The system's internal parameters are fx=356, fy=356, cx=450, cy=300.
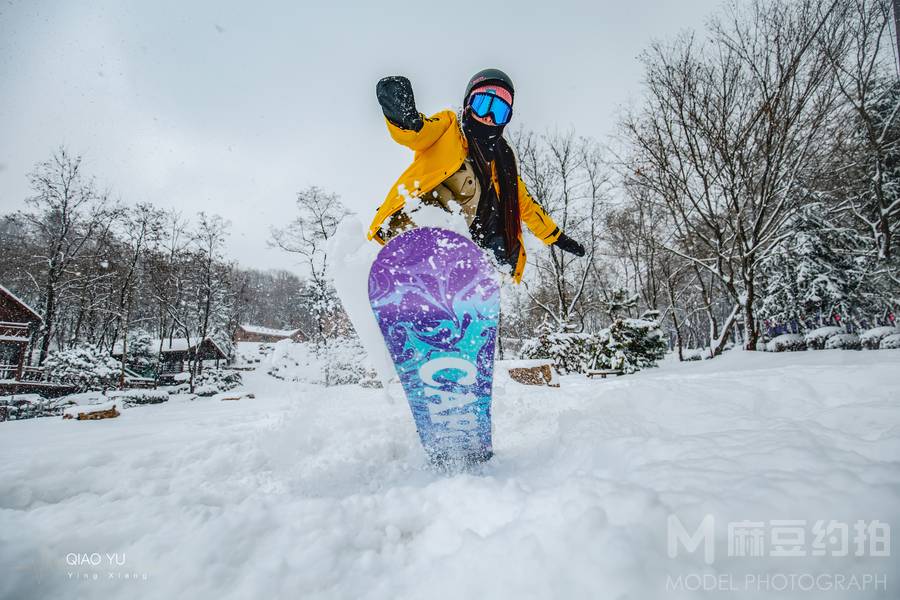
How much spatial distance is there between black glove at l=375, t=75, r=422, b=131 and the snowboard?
2.15 feet

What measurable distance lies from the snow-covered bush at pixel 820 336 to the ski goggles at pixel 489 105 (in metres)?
13.6

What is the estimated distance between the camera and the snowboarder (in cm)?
219

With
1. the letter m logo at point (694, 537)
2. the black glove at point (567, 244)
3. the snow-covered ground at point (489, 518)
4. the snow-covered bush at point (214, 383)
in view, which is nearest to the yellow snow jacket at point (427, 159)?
the black glove at point (567, 244)

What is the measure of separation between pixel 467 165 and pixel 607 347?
9309 mm

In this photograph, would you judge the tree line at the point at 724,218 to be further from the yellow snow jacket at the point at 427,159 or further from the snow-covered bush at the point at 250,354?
the snow-covered bush at the point at 250,354

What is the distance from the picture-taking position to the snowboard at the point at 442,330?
6.43 feet

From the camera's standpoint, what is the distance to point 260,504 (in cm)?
121

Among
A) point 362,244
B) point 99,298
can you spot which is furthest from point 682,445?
point 99,298

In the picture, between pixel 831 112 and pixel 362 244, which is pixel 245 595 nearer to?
pixel 362 244

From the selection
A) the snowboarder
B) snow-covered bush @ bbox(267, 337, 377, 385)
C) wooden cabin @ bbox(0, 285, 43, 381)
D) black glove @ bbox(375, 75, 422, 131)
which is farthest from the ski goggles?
wooden cabin @ bbox(0, 285, 43, 381)

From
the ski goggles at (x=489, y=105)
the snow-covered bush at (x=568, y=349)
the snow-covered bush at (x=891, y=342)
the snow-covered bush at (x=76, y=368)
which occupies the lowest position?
the snow-covered bush at (x=76, y=368)

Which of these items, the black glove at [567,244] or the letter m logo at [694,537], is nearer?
the letter m logo at [694,537]

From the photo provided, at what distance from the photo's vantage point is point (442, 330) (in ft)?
6.56

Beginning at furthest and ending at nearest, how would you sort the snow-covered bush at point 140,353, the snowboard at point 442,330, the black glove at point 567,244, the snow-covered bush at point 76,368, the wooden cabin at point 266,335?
the wooden cabin at point 266,335 < the snow-covered bush at point 140,353 < the snow-covered bush at point 76,368 < the black glove at point 567,244 < the snowboard at point 442,330
